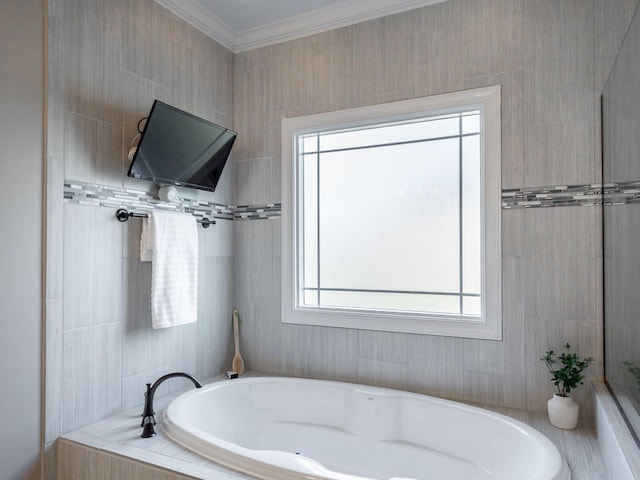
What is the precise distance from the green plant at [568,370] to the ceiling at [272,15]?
195cm

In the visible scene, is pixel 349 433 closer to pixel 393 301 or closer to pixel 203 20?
pixel 393 301

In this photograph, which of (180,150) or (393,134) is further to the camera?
(393,134)

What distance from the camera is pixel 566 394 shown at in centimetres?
196

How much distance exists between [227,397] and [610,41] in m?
2.64

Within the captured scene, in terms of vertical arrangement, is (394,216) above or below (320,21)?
below

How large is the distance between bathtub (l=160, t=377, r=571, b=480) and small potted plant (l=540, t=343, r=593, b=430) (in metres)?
0.19

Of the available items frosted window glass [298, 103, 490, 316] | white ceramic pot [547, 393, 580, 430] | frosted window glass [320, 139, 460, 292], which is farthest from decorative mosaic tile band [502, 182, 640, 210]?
white ceramic pot [547, 393, 580, 430]

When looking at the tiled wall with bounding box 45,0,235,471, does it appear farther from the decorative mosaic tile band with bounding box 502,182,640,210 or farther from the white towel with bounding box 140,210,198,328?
the decorative mosaic tile band with bounding box 502,182,640,210

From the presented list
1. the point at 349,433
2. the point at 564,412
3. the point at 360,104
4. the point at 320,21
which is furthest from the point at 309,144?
the point at 564,412

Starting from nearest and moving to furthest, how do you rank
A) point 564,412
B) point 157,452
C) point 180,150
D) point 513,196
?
point 157,452 < point 564,412 < point 513,196 < point 180,150

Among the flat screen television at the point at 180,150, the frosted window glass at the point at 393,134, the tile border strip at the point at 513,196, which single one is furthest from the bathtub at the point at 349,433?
the frosted window glass at the point at 393,134

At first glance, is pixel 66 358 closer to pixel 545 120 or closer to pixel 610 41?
pixel 545 120

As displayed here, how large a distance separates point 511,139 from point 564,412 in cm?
131

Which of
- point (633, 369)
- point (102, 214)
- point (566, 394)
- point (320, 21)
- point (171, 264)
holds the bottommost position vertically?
point (566, 394)
